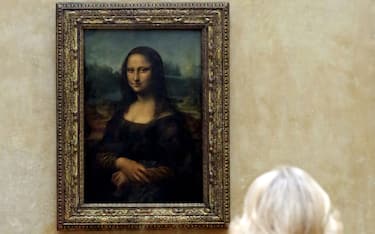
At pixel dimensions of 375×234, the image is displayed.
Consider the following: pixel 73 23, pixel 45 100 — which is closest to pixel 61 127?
pixel 45 100

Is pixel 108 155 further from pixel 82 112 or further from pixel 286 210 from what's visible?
pixel 286 210

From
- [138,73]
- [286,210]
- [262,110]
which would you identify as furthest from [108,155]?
[286,210]

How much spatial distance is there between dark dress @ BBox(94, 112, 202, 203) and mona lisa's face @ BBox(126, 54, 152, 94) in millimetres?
296

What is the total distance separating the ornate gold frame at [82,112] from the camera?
26.9 ft

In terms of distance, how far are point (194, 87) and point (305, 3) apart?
1.32 metres

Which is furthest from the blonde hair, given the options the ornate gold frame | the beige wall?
the beige wall

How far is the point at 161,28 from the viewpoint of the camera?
8273mm

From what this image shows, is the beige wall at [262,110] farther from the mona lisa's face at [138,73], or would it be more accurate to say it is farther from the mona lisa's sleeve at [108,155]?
the mona lisa's face at [138,73]

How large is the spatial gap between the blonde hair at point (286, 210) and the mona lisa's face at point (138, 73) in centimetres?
439

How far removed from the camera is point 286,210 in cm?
388

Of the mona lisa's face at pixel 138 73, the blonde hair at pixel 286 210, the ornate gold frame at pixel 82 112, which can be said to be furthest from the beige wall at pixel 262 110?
the blonde hair at pixel 286 210

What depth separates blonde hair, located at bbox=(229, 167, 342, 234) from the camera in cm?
387

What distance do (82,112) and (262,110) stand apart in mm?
1678

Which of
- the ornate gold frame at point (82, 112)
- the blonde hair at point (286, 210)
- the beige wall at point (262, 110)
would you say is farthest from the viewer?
the beige wall at point (262, 110)
